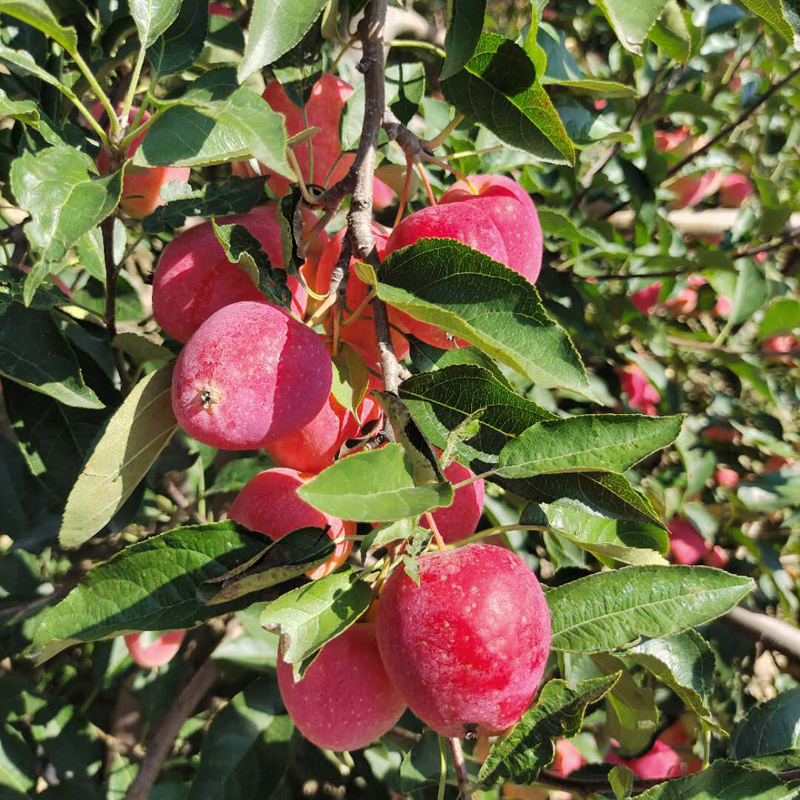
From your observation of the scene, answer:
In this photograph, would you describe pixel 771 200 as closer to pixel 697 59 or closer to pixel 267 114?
pixel 697 59

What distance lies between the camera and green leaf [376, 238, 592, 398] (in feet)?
1.91

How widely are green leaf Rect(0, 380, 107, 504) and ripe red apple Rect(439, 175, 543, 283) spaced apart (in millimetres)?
509

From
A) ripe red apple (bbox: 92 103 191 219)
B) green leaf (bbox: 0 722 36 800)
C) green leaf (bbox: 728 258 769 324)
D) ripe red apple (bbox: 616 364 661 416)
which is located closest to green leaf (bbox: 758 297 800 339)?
green leaf (bbox: 728 258 769 324)

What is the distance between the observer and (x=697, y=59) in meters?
1.66

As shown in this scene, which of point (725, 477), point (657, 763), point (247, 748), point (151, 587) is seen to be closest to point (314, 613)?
point (151, 587)

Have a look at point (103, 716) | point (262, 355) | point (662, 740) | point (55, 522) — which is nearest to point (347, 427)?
point (262, 355)

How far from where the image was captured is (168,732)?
4.18 feet

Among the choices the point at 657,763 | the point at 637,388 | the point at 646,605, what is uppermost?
the point at 646,605

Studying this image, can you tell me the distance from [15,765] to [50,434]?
0.66m

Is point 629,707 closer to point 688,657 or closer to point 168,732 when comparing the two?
point 688,657

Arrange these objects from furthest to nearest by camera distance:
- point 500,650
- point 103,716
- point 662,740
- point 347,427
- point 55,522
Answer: point 103,716
point 662,740
point 55,522
point 347,427
point 500,650

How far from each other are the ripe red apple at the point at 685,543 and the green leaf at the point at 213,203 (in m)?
1.17

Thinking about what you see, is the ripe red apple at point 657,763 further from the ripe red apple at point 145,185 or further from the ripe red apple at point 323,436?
the ripe red apple at point 145,185

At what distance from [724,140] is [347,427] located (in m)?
1.43
